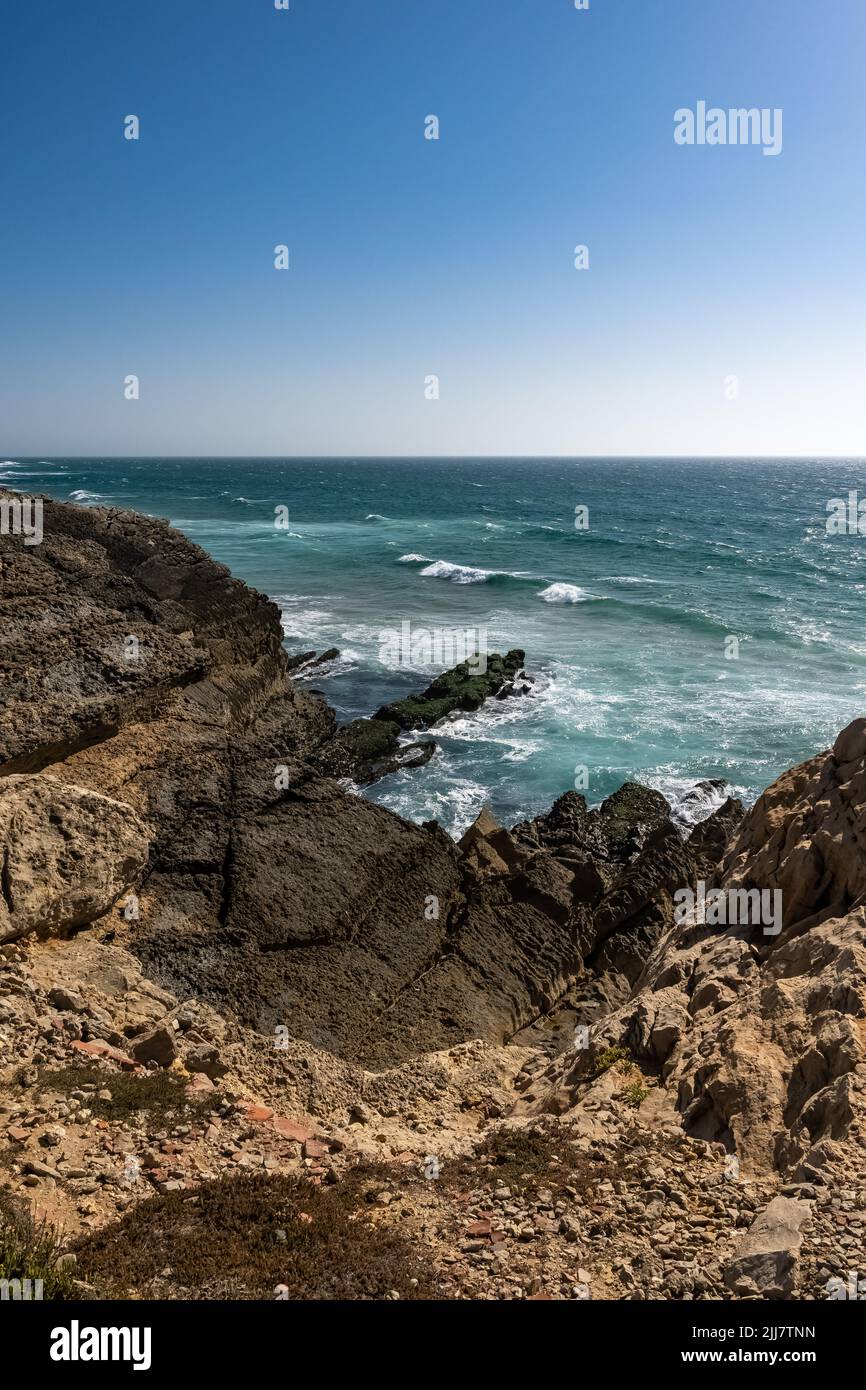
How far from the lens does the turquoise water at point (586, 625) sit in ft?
77.8

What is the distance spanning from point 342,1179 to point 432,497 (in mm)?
120014

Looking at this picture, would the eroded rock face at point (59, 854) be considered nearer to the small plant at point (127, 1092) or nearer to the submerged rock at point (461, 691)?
the small plant at point (127, 1092)

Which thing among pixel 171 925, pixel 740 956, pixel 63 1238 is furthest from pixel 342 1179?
pixel 740 956

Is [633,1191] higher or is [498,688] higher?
[498,688]

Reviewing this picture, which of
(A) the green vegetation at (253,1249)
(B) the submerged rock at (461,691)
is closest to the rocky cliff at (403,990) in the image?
(A) the green vegetation at (253,1249)

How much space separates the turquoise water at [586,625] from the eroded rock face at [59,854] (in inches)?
441

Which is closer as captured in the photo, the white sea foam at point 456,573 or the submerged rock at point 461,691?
the submerged rock at point 461,691

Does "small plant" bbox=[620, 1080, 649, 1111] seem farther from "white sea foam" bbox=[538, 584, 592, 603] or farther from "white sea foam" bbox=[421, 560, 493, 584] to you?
"white sea foam" bbox=[421, 560, 493, 584]

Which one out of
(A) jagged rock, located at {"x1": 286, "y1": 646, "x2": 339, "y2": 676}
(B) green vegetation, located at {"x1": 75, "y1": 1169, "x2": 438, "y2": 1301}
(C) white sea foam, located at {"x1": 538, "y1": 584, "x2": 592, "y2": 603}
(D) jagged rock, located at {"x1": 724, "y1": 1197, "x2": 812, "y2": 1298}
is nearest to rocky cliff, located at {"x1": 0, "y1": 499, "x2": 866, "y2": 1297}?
(D) jagged rock, located at {"x1": 724, "y1": 1197, "x2": 812, "y2": 1298}

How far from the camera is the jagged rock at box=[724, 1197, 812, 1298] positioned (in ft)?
16.1

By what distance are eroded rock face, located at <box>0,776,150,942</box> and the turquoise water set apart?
441 inches

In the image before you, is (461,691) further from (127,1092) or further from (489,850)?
(127,1092)
